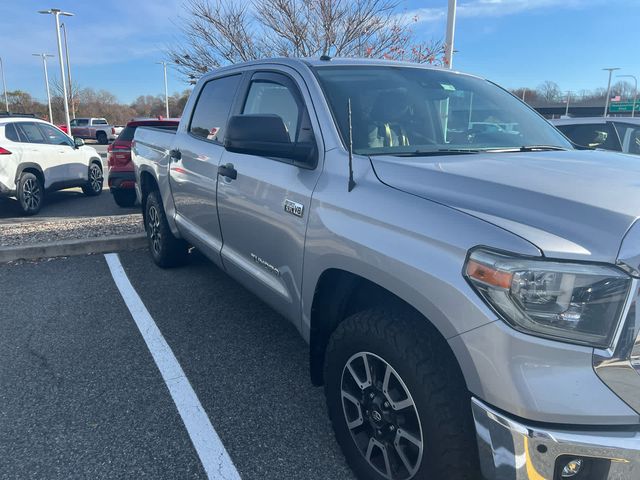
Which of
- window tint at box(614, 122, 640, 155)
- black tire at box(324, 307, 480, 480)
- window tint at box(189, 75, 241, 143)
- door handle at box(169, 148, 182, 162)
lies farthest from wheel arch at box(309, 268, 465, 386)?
window tint at box(614, 122, 640, 155)

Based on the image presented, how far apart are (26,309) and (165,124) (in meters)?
5.40

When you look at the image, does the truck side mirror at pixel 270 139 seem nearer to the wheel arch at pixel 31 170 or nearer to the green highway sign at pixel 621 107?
the wheel arch at pixel 31 170

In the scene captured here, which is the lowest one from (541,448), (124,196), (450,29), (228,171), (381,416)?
(124,196)

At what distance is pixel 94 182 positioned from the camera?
37.3 ft

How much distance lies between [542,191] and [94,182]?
11.2 meters

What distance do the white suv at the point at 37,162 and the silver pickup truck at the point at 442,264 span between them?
676 centimetres

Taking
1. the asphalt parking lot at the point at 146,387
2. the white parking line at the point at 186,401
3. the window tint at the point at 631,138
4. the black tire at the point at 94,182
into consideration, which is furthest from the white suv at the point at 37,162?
the window tint at the point at 631,138

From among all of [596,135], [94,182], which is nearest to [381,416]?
[596,135]

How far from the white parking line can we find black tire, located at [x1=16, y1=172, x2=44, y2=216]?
17.2 feet

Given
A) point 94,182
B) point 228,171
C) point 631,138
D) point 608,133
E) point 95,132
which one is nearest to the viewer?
point 228,171

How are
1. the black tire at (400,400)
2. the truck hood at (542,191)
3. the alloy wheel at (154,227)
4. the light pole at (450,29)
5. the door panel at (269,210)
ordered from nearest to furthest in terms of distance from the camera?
the truck hood at (542,191) → the black tire at (400,400) → the door panel at (269,210) → the alloy wheel at (154,227) → the light pole at (450,29)

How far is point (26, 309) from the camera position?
4.51 meters

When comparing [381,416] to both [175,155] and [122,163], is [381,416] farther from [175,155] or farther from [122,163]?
[122,163]

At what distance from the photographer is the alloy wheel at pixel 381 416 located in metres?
2.01
